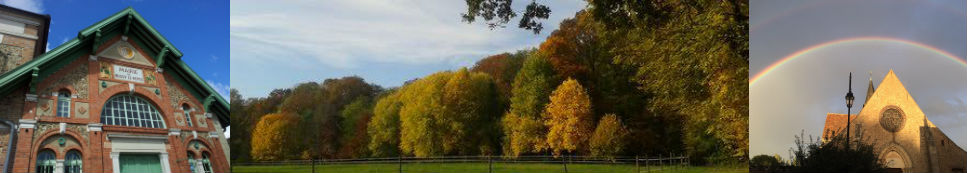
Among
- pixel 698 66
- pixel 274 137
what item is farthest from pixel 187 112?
pixel 698 66

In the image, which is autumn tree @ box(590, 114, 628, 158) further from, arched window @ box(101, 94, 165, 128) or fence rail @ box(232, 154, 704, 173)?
arched window @ box(101, 94, 165, 128)

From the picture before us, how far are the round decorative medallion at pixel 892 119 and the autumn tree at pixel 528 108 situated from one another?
2.05 metres

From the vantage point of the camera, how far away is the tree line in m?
3.86

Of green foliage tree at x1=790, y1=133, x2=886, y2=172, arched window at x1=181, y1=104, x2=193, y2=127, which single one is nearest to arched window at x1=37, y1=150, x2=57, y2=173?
arched window at x1=181, y1=104, x2=193, y2=127

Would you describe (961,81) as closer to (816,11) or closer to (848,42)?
(848,42)

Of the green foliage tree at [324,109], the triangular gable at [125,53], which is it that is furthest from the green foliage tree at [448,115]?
the triangular gable at [125,53]

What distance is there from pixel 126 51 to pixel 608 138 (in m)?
5.54

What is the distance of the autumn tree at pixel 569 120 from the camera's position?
381 centimetres

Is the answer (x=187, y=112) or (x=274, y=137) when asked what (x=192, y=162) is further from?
(x=274, y=137)

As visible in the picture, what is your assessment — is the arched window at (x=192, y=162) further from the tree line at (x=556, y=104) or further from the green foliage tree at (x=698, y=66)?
the green foliage tree at (x=698, y=66)

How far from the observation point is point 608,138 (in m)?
3.80

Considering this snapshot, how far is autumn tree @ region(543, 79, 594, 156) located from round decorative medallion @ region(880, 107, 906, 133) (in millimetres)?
1802

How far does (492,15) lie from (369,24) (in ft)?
3.11

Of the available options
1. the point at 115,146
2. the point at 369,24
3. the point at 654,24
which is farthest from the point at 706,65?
the point at 115,146
